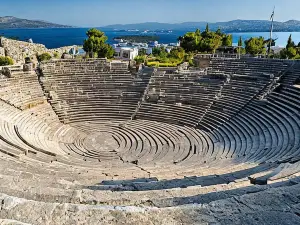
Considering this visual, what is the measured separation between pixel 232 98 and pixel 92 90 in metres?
12.5

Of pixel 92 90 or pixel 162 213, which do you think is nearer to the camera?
pixel 162 213

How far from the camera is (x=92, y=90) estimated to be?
2886 centimetres

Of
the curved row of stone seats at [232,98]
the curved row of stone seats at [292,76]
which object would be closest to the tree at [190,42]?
the curved row of stone seats at [232,98]

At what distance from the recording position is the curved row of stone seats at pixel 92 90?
26.9 m

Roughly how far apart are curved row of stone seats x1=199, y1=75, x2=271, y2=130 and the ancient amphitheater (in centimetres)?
9

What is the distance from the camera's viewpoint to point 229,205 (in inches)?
213

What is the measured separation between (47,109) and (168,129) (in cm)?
1013

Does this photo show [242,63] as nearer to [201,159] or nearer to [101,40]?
[201,159]

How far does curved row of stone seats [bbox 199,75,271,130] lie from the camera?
81.1 ft

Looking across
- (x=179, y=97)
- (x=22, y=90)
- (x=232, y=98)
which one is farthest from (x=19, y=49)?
(x=232, y=98)

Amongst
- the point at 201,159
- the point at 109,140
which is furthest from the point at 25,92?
the point at 201,159

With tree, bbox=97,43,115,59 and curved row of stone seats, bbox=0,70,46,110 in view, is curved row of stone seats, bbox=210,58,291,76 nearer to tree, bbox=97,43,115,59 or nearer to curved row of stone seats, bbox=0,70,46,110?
curved row of stone seats, bbox=0,70,46,110

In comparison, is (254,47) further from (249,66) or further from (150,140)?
(150,140)

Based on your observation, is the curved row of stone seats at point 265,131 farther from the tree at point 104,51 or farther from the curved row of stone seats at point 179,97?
the tree at point 104,51
